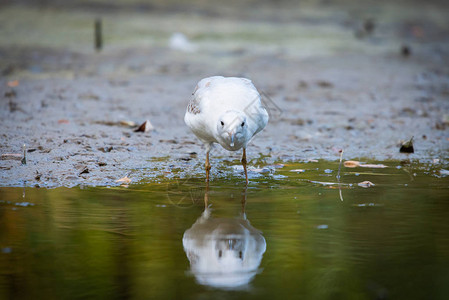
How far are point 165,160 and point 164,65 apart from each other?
7522 mm

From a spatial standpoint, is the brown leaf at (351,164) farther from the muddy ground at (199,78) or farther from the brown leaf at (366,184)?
the brown leaf at (366,184)

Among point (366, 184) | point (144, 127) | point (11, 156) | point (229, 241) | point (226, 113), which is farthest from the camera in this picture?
point (144, 127)

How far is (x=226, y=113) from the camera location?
4926 mm

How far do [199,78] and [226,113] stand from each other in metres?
7.54

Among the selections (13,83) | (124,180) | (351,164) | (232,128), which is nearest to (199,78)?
(13,83)

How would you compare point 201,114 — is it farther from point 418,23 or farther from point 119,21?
point 418,23

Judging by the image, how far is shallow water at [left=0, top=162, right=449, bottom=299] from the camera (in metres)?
3.26

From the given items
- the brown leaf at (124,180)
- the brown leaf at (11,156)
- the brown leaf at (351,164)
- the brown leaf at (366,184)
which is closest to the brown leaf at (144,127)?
the brown leaf at (11,156)

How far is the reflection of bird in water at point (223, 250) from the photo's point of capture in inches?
133

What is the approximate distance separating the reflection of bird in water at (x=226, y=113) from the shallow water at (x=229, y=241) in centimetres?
46

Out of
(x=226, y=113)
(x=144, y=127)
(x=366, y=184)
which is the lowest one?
(x=366, y=184)

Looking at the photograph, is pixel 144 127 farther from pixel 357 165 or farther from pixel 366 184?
pixel 366 184

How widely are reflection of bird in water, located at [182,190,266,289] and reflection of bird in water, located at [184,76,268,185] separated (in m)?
0.73

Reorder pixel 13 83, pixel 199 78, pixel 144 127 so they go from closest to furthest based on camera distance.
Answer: pixel 144 127
pixel 13 83
pixel 199 78
